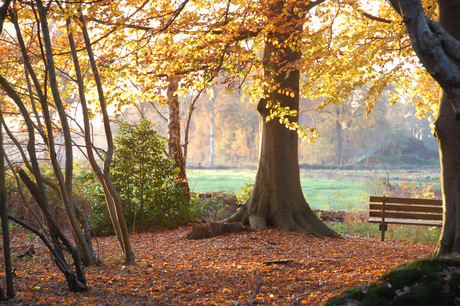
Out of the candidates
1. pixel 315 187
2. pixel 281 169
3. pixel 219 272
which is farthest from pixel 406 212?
pixel 315 187

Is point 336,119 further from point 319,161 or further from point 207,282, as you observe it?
point 207,282

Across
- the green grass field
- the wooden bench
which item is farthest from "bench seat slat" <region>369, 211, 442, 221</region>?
→ the green grass field

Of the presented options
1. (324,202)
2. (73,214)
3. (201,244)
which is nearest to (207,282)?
(73,214)

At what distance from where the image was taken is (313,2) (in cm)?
815

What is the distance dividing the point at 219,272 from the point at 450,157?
10.2ft

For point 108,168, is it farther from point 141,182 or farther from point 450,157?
point 141,182

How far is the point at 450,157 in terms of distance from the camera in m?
4.94

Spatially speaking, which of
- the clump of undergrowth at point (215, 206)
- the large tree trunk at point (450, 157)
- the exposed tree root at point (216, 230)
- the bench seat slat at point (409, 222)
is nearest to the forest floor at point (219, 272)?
the exposed tree root at point (216, 230)

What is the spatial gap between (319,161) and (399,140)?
26.7 ft

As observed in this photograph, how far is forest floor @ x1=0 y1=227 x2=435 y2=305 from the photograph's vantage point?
364 cm

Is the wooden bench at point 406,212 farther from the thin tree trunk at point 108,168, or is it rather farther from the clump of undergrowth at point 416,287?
the clump of undergrowth at point 416,287

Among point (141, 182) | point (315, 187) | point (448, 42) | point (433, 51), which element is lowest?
point (315, 187)

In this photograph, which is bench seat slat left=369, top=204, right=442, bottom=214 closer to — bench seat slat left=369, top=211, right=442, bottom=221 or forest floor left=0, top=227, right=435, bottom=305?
bench seat slat left=369, top=211, right=442, bottom=221

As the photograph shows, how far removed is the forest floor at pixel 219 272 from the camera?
3.64 metres
